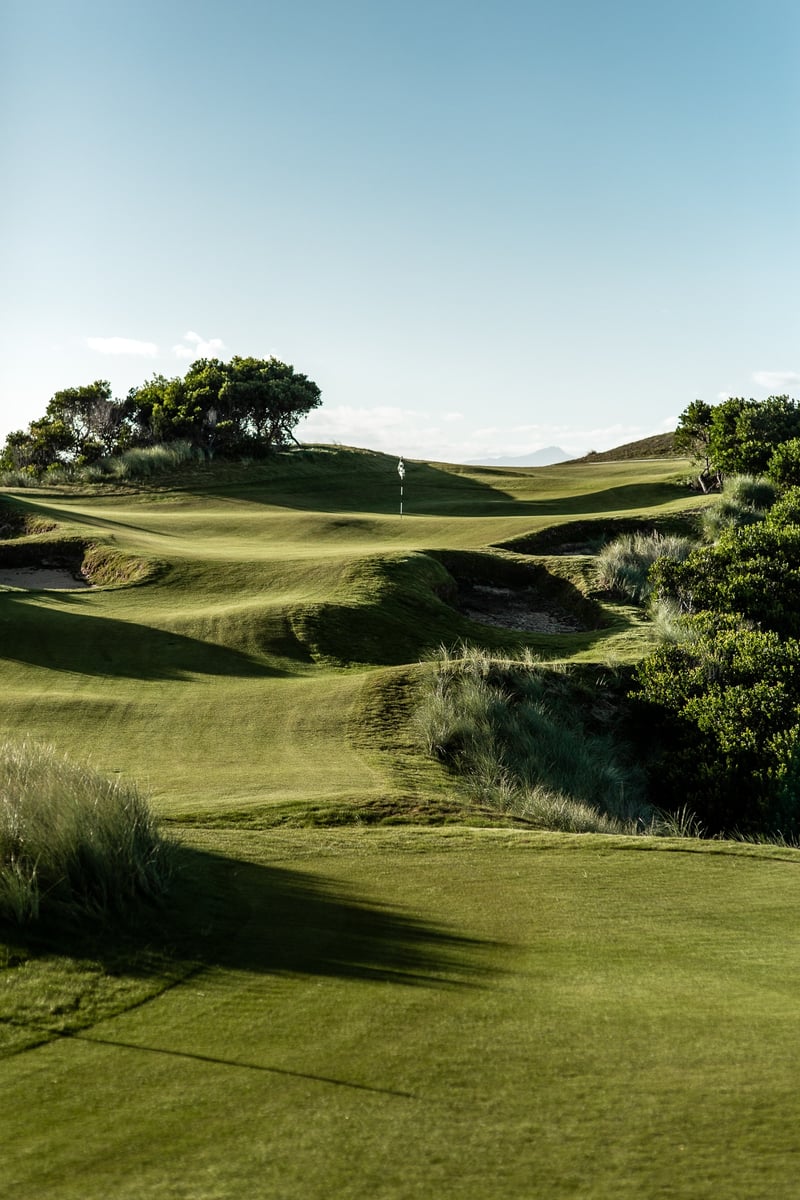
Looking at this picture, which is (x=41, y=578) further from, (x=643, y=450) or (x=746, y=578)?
(x=643, y=450)

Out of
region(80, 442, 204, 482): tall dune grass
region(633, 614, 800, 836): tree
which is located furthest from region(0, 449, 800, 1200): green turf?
region(80, 442, 204, 482): tall dune grass

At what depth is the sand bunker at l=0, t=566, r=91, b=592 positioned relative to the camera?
25.9 m

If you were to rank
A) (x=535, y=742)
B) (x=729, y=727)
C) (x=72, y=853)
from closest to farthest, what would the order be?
(x=72, y=853) < (x=535, y=742) < (x=729, y=727)

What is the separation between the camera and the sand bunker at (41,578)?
84.8ft

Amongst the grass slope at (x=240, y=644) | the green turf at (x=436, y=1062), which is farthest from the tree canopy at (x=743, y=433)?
the green turf at (x=436, y=1062)

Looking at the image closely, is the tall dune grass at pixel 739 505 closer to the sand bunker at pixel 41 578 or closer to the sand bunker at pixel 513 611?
the sand bunker at pixel 513 611

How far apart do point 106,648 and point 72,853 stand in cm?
1373

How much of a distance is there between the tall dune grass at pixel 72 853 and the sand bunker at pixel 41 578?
1905 cm

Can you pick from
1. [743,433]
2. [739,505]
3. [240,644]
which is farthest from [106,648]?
[743,433]

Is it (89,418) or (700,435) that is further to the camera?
(89,418)

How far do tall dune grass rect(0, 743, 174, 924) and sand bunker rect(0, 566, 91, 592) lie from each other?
62.5 feet

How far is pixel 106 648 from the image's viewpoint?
19875 millimetres

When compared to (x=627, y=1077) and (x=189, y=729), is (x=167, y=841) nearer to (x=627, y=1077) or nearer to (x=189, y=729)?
(x=627, y=1077)

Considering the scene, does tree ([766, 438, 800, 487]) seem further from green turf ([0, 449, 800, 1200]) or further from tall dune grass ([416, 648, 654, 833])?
green turf ([0, 449, 800, 1200])
